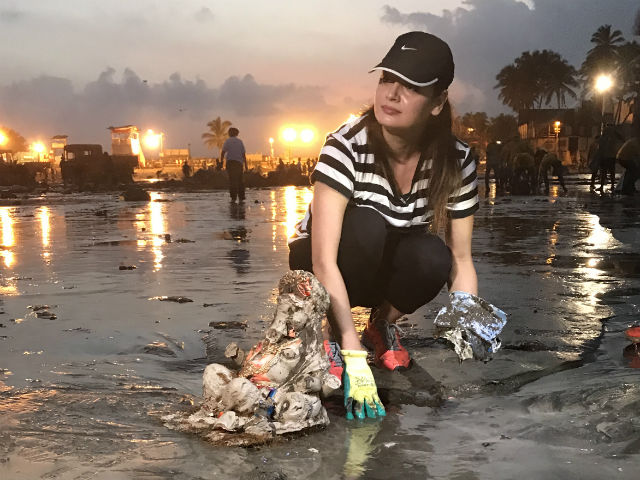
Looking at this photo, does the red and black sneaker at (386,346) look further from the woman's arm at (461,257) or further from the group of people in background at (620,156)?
the group of people in background at (620,156)

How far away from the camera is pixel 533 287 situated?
210 inches

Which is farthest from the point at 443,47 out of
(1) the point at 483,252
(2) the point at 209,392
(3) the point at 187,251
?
(3) the point at 187,251

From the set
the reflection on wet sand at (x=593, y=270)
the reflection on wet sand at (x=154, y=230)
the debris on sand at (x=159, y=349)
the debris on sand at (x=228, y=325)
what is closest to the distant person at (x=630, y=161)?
the reflection on wet sand at (x=593, y=270)

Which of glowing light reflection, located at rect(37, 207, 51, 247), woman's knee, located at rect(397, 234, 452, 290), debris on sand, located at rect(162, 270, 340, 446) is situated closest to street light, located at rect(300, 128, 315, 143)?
glowing light reflection, located at rect(37, 207, 51, 247)

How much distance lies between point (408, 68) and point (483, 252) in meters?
4.90

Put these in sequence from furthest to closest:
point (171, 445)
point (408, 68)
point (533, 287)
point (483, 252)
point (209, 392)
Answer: point (483, 252), point (533, 287), point (408, 68), point (209, 392), point (171, 445)

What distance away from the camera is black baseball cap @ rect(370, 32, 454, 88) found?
287cm

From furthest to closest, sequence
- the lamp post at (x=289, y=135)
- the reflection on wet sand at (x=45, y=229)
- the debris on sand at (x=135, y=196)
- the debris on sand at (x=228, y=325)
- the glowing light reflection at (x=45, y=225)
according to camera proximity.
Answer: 1. the lamp post at (x=289, y=135)
2. the debris on sand at (x=135, y=196)
3. the glowing light reflection at (x=45, y=225)
4. the reflection on wet sand at (x=45, y=229)
5. the debris on sand at (x=228, y=325)

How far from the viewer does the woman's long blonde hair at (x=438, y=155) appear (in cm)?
314

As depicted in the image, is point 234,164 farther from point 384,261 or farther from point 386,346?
point 386,346

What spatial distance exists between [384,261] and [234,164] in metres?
15.3

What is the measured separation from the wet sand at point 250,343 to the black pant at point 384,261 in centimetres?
34

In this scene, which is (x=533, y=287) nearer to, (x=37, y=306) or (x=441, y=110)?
(x=441, y=110)

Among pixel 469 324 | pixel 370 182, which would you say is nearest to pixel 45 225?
pixel 370 182
